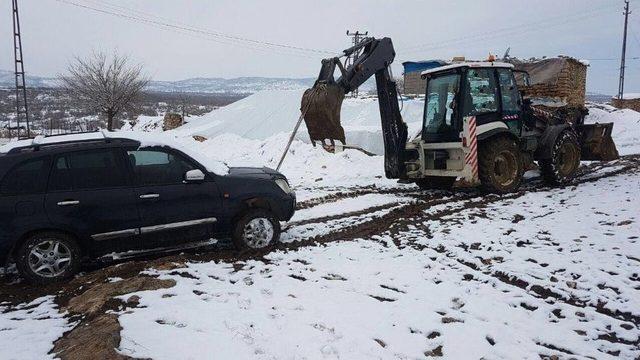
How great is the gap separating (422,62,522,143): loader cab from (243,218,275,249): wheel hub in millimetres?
5172

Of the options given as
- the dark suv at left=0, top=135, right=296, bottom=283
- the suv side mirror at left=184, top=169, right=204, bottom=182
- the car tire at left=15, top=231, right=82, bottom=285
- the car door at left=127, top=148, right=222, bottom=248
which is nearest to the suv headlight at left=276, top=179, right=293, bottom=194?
the dark suv at left=0, top=135, right=296, bottom=283

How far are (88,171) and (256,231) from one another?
241 cm

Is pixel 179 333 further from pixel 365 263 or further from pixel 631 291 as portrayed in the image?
pixel 631 291

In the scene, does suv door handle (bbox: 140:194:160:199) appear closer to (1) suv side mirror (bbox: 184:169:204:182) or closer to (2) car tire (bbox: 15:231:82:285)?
(1) suv side mirror (bbox: 184:169:204:182)

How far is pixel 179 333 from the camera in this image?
388cm

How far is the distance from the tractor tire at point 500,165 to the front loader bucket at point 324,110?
319 cm

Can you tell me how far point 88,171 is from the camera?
18.8 feet

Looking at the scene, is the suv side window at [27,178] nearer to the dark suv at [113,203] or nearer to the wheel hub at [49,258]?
the dark suv at [113,203]

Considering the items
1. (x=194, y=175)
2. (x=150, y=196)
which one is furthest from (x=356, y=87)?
(x=150, y=196)

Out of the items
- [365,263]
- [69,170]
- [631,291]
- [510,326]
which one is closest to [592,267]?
[631,291]

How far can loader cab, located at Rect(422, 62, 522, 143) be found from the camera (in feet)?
31.2

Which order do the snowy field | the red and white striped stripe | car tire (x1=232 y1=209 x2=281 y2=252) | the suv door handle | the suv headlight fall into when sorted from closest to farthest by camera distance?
the snowy field < the suv door handle < car tire (x1=232 y1=209 x2=281 y2=252) < the suv headlight < the red and white striped stripe

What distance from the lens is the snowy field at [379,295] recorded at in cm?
378

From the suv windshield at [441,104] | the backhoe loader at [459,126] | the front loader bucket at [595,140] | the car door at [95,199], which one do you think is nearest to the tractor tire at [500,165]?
the backhoe loader at [459,126]
